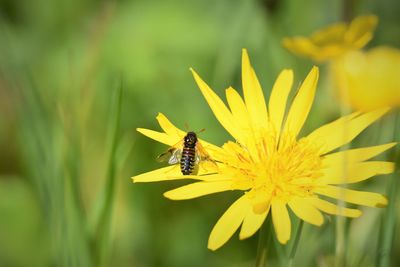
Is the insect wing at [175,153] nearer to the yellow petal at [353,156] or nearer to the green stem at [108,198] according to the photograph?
the green stem at [108,198]

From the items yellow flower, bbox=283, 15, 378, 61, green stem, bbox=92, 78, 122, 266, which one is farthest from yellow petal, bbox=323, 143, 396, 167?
yellow flower, bbox=283, 15, 378, 61

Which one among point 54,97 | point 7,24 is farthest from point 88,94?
point 7,24

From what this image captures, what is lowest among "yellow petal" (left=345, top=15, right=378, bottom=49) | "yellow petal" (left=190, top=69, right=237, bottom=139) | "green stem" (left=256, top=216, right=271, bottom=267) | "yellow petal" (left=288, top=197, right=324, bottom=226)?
"green stem" (left=256, top=216, right=271, bottom=267)

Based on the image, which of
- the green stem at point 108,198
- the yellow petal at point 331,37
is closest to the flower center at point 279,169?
the green stem at point 108,198

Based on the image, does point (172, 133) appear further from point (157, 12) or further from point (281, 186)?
point (157, 12)

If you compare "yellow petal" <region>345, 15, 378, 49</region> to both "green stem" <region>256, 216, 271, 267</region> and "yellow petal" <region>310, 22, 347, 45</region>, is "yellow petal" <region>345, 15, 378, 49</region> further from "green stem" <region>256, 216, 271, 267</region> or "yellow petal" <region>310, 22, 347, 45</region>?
"green stem" <region>256, 216, 271, 267</region>

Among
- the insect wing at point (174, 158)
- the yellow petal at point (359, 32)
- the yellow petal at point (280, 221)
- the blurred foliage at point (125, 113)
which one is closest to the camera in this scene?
the yellow petal at point (280, 221)
